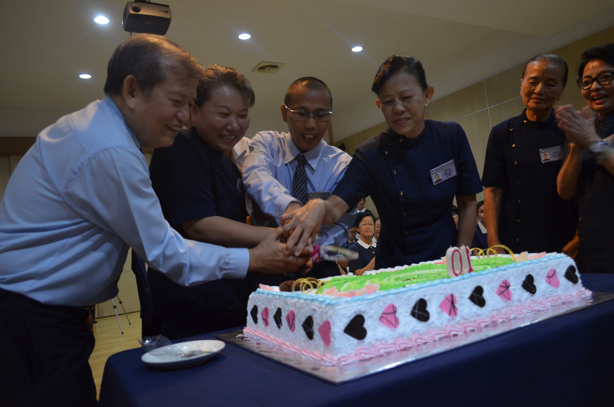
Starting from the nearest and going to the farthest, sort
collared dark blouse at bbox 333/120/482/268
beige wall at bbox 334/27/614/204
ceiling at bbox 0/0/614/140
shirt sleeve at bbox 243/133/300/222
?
shirt sleeve at bbox 243/133/300/222 < collared dark blouse at bbox 333/120/482/268 < ceiling at bbox 0/0/614/140 < beige wall at bbox 334/27/614/204

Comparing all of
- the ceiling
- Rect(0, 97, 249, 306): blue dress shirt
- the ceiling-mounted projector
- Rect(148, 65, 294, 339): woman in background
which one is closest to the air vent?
the ceiling

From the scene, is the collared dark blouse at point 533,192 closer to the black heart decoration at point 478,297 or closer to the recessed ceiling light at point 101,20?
the black heart decoration at point 478,297

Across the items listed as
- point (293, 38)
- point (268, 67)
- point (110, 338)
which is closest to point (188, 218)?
point (293, 38)

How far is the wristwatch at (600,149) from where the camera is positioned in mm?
2010

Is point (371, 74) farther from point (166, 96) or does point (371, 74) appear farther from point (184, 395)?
point (184, 395)

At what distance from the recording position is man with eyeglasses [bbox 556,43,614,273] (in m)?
2.03

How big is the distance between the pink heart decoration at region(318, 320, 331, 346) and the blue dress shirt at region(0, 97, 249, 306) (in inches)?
19.8

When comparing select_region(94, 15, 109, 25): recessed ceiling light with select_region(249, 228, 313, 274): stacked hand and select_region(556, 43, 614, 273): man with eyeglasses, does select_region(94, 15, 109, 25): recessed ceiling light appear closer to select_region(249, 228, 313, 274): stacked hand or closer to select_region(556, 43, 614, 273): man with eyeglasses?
select_region(249, 228, 313, 274): stacked hand

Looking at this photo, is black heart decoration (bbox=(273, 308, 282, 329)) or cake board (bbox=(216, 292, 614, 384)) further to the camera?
black heart decoration (bbox=(273, 308, 282, 329))

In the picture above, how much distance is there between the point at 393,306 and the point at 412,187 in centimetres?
96

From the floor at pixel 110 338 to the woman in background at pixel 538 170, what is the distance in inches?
136

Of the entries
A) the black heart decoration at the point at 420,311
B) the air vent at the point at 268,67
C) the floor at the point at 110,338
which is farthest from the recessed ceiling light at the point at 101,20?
the black heart decoration at the point at 420,311

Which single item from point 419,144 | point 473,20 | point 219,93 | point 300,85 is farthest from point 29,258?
point 473,20

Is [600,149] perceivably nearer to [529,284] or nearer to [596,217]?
[596,217]
